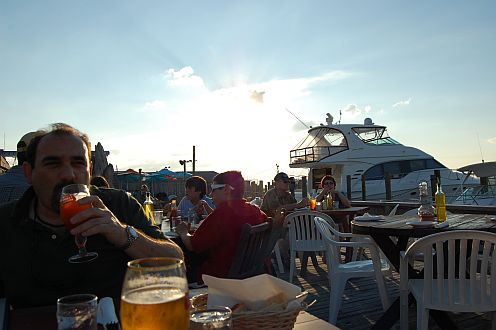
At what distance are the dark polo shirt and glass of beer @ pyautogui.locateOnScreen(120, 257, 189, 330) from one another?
1.13 metres

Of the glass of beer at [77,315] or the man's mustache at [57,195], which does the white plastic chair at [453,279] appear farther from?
the glass of beer at [77,315]

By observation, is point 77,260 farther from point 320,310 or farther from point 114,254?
point 320,310

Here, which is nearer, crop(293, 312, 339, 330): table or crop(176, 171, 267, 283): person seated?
crop(293, 312, 339, 330): table

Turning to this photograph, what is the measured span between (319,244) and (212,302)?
15.0 feet

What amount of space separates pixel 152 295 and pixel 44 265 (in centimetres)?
122

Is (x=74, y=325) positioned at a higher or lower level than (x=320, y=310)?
higher

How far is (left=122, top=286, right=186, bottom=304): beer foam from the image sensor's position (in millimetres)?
714

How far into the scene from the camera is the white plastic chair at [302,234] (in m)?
5.39

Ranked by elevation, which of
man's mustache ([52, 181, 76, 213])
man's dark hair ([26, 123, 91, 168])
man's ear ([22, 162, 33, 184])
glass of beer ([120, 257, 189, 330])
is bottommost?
glass of beer ([120, 257, 189, 330])

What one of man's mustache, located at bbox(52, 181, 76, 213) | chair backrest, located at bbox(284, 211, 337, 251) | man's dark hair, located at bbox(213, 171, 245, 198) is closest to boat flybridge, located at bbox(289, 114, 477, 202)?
chair backrest, located at bbox(284, 211, 337, 251)

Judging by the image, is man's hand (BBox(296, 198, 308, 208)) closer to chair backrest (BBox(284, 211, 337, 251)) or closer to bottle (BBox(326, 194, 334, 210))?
bottle (BBox(326, 194, 334, 210))

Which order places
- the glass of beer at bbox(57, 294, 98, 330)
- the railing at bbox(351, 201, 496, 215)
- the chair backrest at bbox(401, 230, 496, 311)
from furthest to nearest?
the railing at bbox(351, 201, 496, 215) → the chair backrest at bbox(401, 230, 496, 311) → the glass of beer at bbox(57, 294, 98, 330)

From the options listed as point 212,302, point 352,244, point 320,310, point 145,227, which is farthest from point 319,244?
point 212,302

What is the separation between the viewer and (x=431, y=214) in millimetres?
3617
